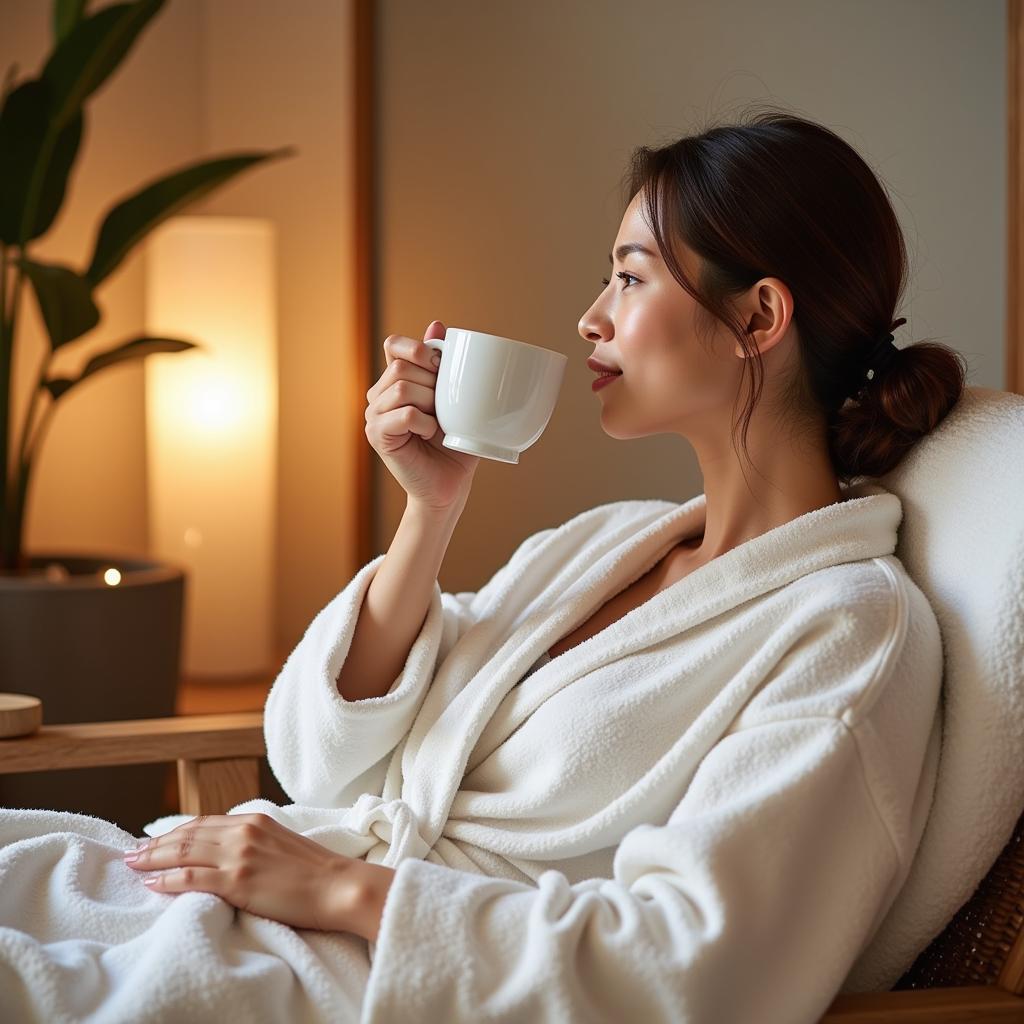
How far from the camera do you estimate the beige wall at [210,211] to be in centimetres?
387

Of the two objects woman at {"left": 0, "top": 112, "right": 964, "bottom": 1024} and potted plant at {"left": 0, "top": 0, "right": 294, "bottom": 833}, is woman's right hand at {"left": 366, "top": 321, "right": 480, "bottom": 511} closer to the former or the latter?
woman at {"left": 0, "top": 112, "right": 964, "bottom": 1024}

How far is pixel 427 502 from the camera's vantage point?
1348 millimetres

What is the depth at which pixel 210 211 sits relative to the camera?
4.02 meters

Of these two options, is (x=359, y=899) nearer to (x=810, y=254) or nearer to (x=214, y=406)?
(x=810, y=254)

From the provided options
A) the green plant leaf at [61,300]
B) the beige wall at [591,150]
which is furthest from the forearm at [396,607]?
the green plant leaf at [61,300]

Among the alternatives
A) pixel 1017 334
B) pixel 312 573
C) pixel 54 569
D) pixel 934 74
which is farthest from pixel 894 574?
pixel 312 573

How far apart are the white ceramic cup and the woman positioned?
0.06 m

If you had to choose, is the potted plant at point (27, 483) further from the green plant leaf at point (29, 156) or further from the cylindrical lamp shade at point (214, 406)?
the cylindrical lamp shade at point (214, 406)

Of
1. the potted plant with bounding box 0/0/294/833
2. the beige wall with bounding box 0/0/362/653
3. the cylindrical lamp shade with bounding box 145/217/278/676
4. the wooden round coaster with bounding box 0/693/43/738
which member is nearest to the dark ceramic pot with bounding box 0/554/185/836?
the potted plant with bounding box 0/0/294/833

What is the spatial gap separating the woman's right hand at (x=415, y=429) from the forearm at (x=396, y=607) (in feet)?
0.09

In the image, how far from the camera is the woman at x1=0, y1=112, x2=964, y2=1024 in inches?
37.2

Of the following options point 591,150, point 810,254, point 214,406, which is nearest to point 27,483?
point 214,406

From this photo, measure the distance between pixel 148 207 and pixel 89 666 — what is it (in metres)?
0.97

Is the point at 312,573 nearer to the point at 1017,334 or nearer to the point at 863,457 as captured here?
the point at 1017,334
